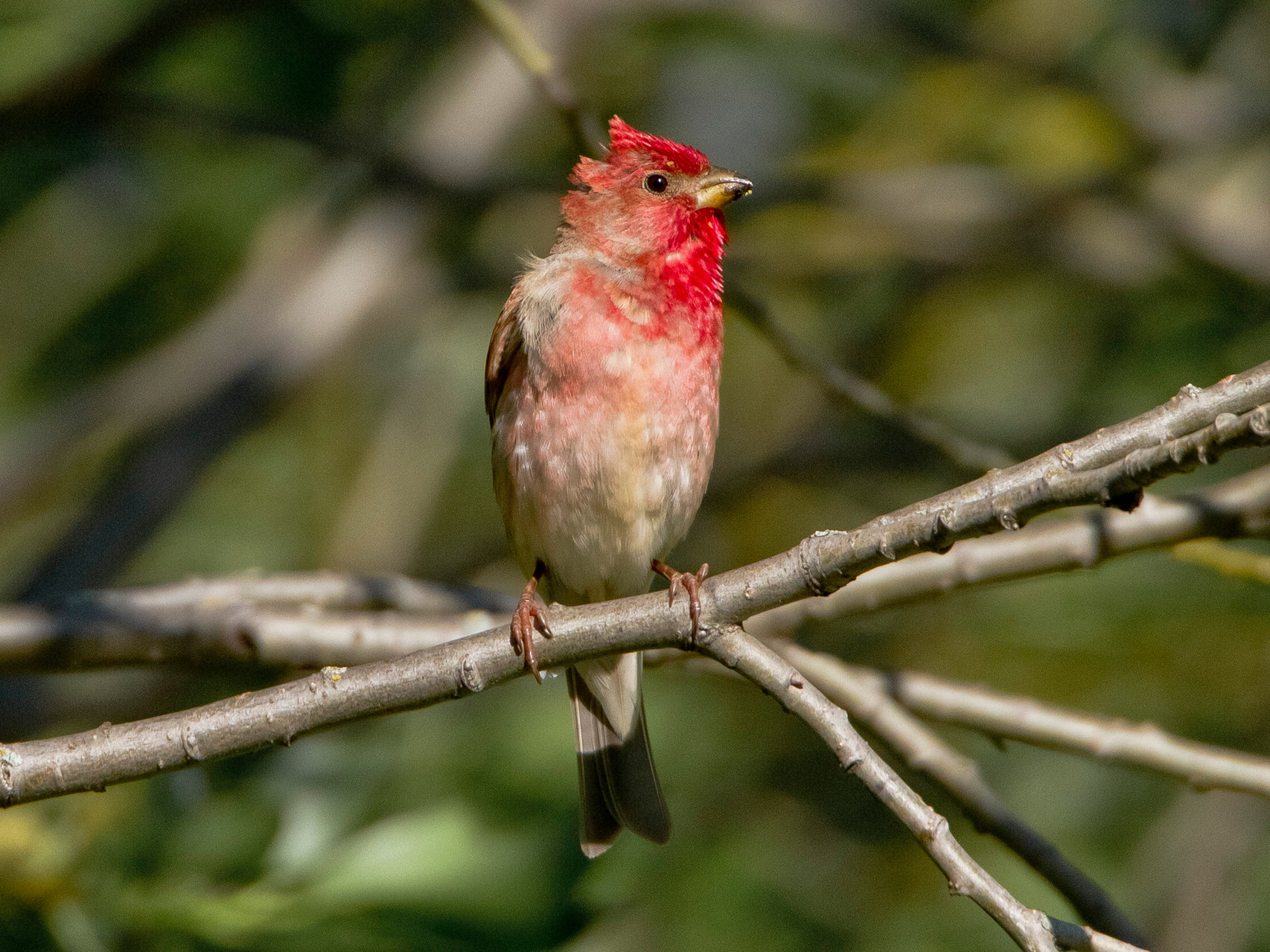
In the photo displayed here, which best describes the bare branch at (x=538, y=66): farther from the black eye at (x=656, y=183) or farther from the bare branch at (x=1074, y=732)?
the bare branch at (x=1074, y=732)

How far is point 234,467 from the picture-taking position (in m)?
8.46

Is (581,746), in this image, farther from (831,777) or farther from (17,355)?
(17,355)

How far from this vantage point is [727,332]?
8500 millimetres

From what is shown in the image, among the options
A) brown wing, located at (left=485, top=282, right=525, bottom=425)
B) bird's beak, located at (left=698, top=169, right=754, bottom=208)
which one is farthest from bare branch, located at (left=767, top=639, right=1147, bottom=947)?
bird's beak, located at (left=698, top=169, right=754, bottom=208)

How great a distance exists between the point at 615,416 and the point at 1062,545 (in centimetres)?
146

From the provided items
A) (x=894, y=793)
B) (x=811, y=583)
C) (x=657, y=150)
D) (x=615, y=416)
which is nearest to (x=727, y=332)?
(x=657, y=150)

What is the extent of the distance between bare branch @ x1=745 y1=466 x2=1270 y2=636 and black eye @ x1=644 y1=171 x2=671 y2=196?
1.67 metres

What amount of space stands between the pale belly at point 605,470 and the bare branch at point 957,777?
66 centimetres

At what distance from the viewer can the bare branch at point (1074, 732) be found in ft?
13.0

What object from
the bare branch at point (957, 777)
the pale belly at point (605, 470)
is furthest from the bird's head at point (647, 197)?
the bare branch at point (957, 777)

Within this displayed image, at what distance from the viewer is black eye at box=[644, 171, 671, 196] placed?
5414 mm

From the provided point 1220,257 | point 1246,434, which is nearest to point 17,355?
point 1220,257

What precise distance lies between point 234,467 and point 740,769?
11.2ft

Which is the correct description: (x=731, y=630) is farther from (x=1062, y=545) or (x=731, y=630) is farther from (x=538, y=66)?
(x=538, y=66)
